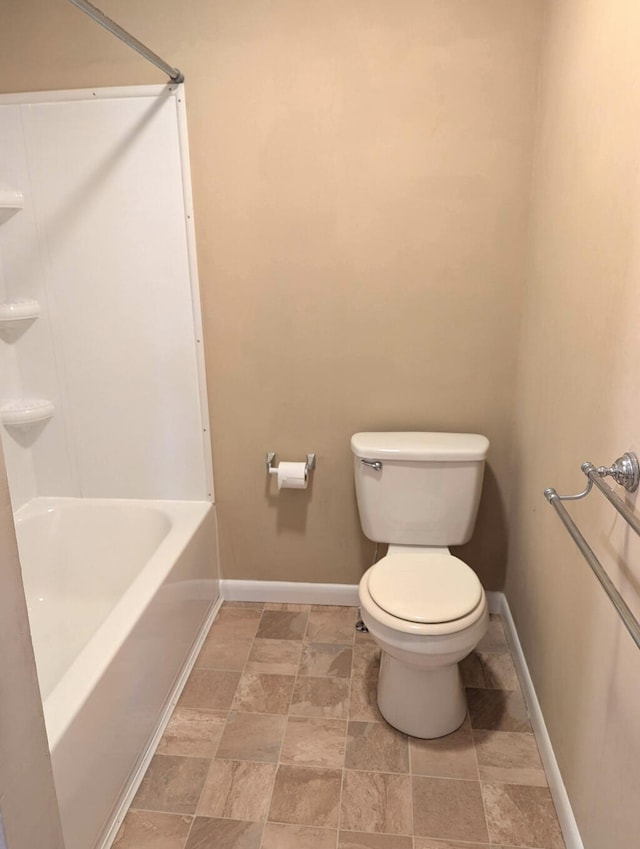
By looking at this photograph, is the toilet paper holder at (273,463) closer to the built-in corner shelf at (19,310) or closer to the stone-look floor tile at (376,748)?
the stone-look floor tile at (376,748)

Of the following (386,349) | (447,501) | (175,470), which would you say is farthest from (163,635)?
(386,349)

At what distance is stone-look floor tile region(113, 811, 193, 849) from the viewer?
1.52 metres

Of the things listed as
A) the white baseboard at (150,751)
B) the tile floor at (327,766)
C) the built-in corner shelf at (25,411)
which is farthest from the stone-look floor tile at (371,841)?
the built-in corner shelf at (25,411)

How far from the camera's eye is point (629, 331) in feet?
3.83

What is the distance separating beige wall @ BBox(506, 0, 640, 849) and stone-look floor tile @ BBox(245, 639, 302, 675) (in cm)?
78

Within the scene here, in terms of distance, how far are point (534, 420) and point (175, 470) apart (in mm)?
1316

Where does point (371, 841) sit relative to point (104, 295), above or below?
below

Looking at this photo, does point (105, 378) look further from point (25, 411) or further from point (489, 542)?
point (489, 542)

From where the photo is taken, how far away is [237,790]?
1666 mm

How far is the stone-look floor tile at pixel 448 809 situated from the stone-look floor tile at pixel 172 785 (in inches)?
22.9

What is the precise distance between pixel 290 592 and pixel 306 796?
2.98 ft

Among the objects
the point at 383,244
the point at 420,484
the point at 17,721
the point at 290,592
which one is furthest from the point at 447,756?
the point at 383,244

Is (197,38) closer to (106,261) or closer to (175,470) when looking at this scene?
(106,261)

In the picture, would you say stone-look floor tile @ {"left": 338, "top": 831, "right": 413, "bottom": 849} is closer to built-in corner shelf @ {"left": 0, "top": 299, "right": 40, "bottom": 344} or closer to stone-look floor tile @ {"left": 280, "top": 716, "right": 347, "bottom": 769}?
stone-look floor tile @ {"left": 280, "top": 716, "right": 347, "bottom": 769}
